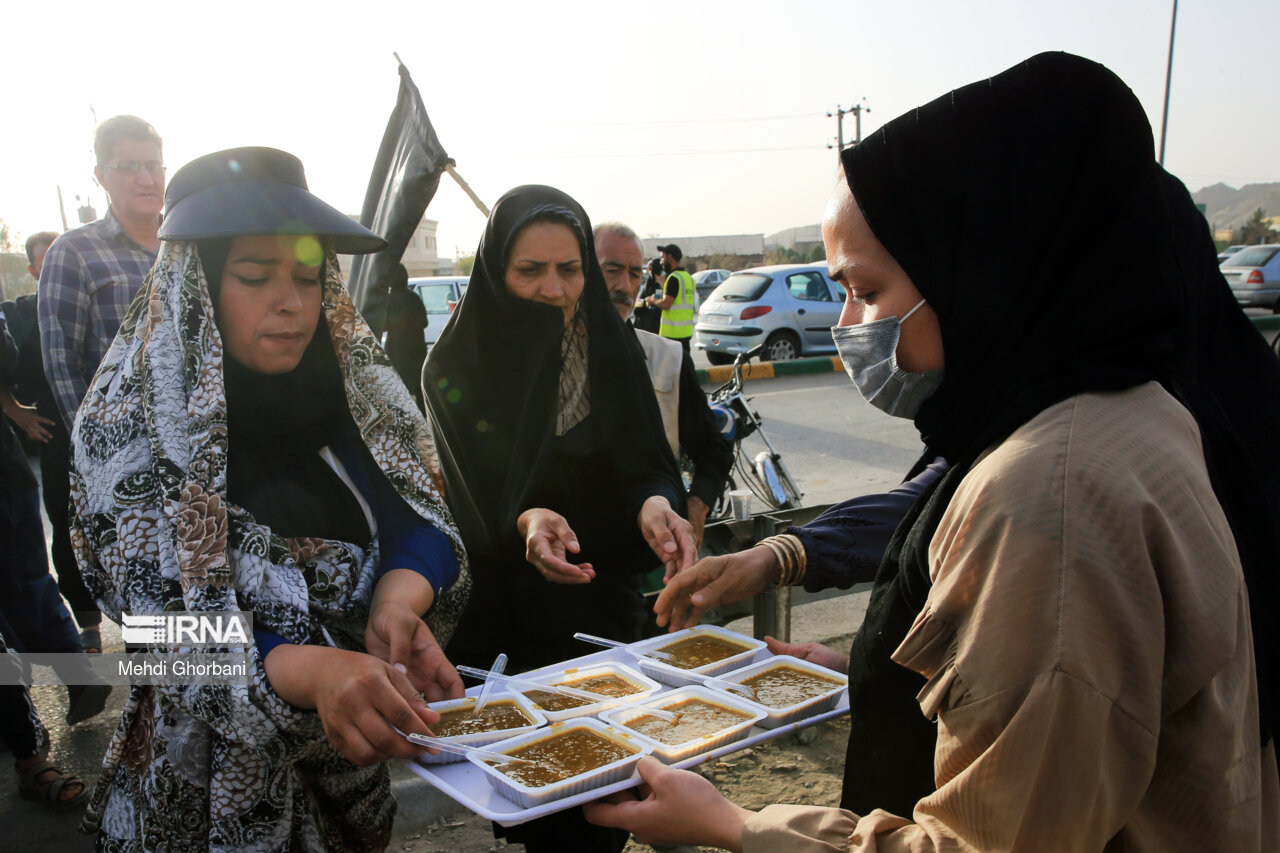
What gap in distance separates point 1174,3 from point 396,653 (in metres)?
31.8

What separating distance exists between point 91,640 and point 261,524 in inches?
138

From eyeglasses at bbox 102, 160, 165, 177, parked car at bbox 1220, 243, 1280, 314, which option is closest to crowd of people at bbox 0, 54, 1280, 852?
eyeglasses at bbox 102, 160, 165, 177

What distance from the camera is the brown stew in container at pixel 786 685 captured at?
1.89 m

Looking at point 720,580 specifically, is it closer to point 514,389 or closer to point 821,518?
point 821,518

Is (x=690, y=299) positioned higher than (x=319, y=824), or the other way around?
(x=690, y=299)

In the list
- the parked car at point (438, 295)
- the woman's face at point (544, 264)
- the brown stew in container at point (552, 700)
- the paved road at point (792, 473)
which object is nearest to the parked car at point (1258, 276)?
the paved road at point (792, 473)

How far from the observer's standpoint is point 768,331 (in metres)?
15.4

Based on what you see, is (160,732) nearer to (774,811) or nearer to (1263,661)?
(774,811)

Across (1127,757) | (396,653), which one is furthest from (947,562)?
(396,653)

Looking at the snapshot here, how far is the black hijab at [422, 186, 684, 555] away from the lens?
2.66m

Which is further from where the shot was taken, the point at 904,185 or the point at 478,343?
the point at 478,343

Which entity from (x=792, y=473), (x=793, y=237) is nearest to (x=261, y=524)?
(x=792, y=473)

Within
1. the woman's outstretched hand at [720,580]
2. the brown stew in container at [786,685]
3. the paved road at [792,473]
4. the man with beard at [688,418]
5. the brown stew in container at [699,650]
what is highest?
the man with beard at [688,418]

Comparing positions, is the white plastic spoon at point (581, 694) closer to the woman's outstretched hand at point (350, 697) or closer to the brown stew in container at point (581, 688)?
the brown stew in container at point (581, 688)
